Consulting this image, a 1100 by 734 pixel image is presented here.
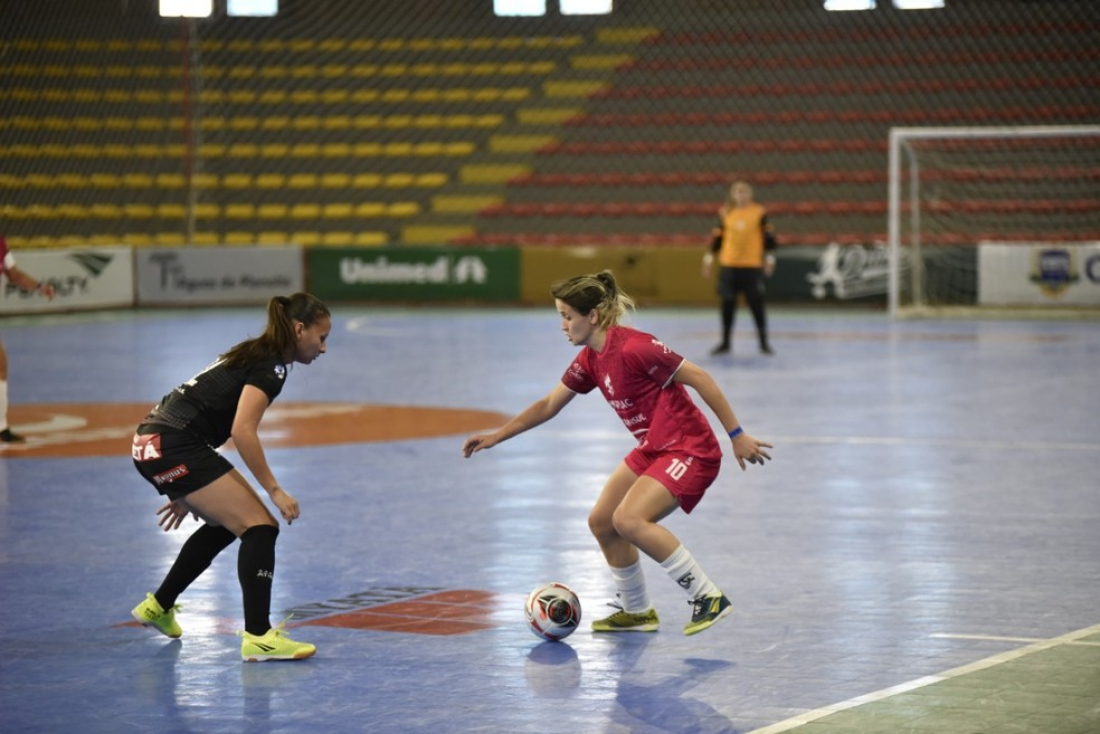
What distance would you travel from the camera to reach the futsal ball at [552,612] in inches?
284

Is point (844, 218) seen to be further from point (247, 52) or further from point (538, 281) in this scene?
point (247, 52)

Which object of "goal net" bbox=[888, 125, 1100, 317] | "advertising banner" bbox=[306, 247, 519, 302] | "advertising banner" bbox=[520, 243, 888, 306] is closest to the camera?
"goal net" bbox=[888, 125, 1100, 317]

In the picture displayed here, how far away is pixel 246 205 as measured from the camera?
33750 millimetres

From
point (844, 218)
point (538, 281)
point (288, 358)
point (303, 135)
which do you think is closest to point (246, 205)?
point (303, 135)

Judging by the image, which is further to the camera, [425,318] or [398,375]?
[425,318]

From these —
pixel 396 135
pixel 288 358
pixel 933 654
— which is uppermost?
pixel 396 135

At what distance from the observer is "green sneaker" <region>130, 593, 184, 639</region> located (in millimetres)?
7234

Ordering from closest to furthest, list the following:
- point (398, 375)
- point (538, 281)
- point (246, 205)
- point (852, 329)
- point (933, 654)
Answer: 1. point (933, 654)
2. point (398, 375)
3. point (852, 329)
4. point (538, 281)
5. point (246, 205)

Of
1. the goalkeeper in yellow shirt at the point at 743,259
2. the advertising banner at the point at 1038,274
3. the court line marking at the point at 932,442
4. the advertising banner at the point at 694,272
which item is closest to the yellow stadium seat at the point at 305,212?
the advertising banner at the point at 694,272

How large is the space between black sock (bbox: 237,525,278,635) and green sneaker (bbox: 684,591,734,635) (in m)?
1.71

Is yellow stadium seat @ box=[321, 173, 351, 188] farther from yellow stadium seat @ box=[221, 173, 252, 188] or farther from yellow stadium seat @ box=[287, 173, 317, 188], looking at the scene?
yellow stadium seat @ box=[221, 173, 252, 188]

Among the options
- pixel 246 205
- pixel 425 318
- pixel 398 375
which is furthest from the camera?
pixel 246 205

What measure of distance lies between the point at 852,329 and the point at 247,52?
633 inches

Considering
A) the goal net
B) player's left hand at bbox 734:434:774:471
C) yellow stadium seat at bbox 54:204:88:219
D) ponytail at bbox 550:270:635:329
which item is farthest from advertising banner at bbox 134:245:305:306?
player's left hand at bbox 734:434:774:471
